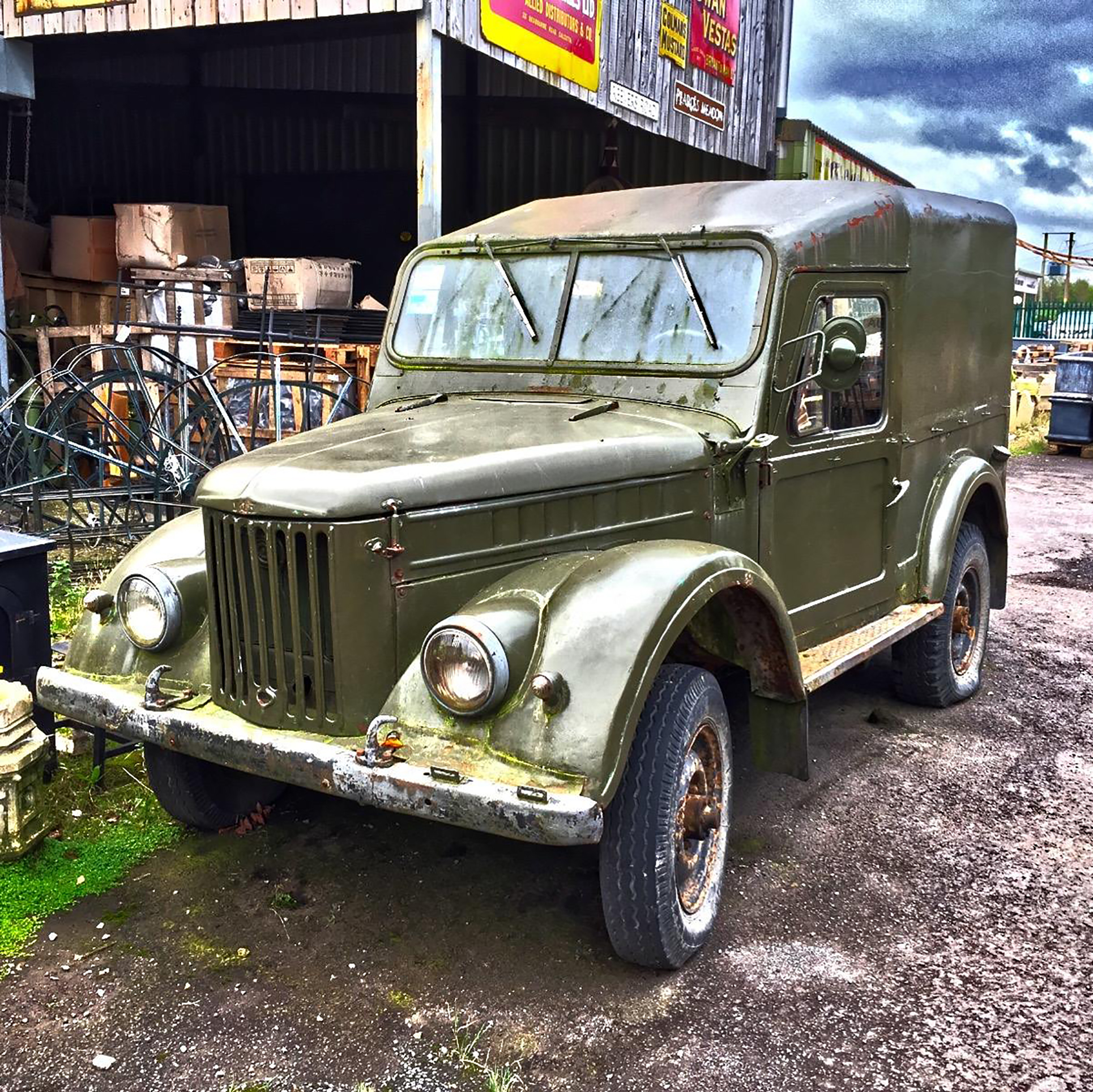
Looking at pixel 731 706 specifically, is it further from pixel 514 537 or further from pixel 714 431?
pixel 514 537

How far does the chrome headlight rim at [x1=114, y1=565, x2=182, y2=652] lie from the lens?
130 inches

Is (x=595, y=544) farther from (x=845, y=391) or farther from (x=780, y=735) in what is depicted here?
(x=845, y=391)

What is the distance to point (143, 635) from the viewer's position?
335cm

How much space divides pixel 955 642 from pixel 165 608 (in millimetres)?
3614

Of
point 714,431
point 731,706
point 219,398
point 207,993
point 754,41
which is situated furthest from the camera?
point 754,41

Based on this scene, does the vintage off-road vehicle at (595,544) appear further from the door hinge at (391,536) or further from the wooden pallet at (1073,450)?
Result: the wooden pallet at (1073,450)

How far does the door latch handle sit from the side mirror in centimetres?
75

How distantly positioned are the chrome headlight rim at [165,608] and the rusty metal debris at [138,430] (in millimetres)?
3505

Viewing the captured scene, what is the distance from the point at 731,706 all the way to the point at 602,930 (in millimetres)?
1908

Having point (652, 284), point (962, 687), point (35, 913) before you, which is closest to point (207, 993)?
point (35, 913)

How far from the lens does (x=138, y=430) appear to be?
9.14 meters

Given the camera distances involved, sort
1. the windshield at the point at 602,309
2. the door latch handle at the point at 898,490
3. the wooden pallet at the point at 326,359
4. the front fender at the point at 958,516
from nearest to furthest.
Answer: the windshield at the point at 602,309 < the door latch handle at the point at 898,490 < the front fender at the point at 958,516 < the wooden pallet at the point at 326,359

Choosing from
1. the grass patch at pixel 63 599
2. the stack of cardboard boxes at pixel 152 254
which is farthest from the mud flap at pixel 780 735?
the stack of cardboard boxes at pixel 152 254

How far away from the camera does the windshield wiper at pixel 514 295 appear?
13.3ft
